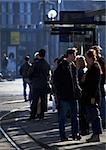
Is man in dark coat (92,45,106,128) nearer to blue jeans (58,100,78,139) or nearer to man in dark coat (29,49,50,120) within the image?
blue jeans (58,100,78,139)

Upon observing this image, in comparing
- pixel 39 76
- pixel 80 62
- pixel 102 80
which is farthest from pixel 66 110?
pixel 39 76

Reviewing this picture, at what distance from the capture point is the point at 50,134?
14.3m

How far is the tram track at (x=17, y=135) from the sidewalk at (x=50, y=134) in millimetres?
76

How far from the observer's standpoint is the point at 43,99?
56.9 feet

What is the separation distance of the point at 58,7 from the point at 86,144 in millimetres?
44408

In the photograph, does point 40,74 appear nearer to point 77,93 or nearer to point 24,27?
point 77,93

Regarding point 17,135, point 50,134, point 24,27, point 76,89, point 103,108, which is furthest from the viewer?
point 24,27

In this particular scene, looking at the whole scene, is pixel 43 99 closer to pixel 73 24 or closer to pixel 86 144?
pixel 73 24

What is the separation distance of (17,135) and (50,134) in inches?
33.6

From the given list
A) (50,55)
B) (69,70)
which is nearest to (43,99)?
(69,70)

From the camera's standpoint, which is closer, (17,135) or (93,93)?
(93,93)

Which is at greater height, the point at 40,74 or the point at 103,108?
the point at 40,74

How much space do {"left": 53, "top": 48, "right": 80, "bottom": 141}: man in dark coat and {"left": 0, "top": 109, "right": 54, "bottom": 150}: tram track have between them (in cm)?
70

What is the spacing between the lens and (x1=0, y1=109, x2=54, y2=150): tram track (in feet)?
41.5
